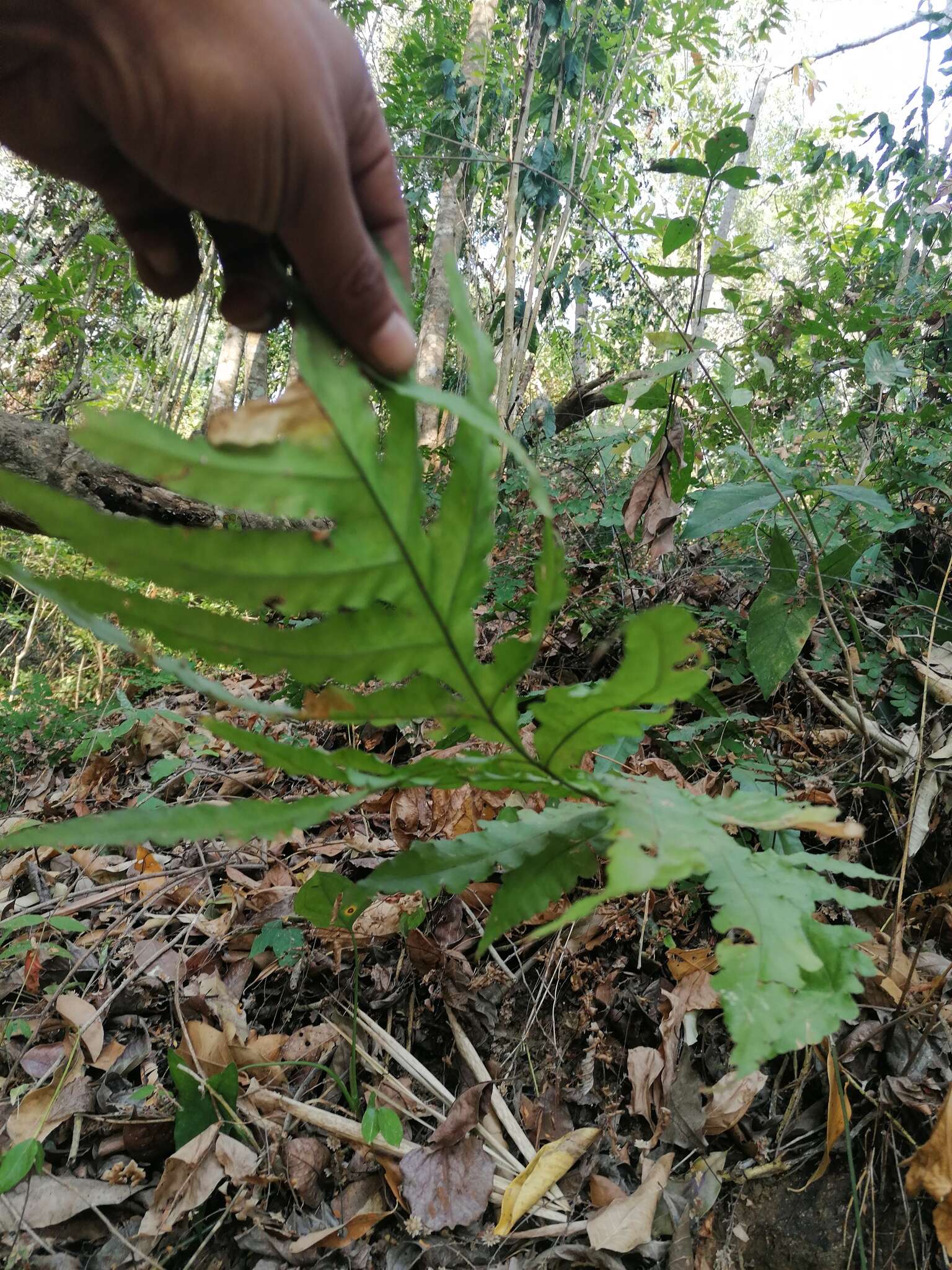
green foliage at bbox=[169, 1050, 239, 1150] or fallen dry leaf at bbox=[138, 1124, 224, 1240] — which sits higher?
green foliage at bbox=[169, 1050, 239, 1150]

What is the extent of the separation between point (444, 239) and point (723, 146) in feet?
15.1

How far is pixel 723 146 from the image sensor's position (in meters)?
1.58

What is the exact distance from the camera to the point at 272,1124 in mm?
1141

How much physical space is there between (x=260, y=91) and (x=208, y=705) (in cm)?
301

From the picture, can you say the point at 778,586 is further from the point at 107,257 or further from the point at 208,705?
the point at 107,257

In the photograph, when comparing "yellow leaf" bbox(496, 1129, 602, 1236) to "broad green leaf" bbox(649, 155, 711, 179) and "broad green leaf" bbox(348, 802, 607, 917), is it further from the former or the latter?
"broad green leaf" bbox(649, 155, 711, 179)

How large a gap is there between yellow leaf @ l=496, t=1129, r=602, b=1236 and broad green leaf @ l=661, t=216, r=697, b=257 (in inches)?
71.4

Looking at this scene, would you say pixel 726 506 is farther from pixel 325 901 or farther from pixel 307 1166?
pixel 307 1166

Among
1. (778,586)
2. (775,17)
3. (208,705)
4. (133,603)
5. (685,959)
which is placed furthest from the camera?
(775,17)

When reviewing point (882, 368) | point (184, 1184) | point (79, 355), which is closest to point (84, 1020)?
point (184, 1184)

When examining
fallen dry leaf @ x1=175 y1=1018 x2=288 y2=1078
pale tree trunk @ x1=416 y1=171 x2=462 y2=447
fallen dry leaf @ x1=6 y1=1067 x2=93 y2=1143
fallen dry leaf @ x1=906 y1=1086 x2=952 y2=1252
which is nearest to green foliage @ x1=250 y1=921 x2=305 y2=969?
fallen dry leaf @ x1=175 y1=1018 x2=288 y2=1078

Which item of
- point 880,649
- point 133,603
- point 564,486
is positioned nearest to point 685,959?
point 880,649

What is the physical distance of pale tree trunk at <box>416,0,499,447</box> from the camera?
16.7 feet

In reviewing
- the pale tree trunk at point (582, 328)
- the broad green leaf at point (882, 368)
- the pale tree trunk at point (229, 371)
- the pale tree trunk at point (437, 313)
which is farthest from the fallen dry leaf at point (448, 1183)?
the pale tree trunk at point (229, 371)
